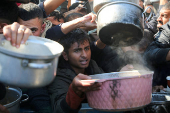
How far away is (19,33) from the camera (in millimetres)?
985

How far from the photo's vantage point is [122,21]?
4.34ft

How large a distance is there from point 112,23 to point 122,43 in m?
0.33

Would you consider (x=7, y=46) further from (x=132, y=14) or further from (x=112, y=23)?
(x=132, y=14)

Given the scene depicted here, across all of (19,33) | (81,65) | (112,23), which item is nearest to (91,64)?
(81,65)

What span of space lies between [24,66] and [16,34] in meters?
0.21

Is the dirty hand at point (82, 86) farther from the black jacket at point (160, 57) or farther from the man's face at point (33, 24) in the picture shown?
the black jacket at point (160, 57)

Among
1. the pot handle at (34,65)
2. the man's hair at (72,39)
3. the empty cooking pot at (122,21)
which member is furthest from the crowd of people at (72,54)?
the empty cooking pot at (122,21)

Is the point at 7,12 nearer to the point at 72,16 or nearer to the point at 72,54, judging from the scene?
the point at 72,54

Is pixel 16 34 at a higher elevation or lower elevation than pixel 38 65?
higher

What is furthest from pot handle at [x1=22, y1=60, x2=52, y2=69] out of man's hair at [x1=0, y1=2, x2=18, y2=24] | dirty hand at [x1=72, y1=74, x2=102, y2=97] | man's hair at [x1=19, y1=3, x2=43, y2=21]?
man's hair at [x1=19, y1=3, x2=43, y2=21]

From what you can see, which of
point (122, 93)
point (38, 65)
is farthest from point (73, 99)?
point (38, 65)

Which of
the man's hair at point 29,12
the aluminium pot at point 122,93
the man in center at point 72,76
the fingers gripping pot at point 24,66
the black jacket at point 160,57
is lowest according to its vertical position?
the black jacket at point 160,57

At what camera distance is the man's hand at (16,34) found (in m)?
0.95

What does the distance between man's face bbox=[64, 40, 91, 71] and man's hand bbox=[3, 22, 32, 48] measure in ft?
3.09
